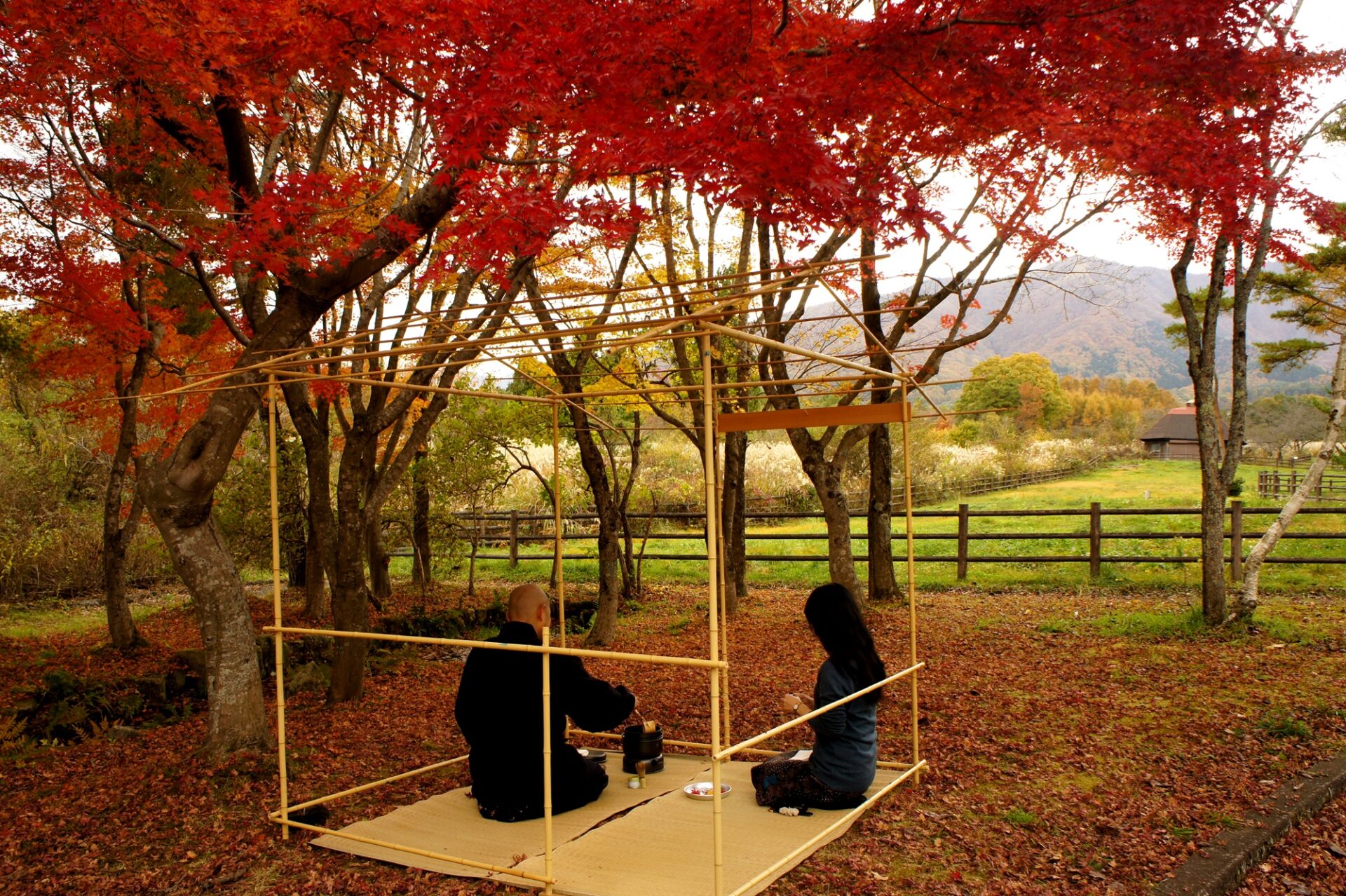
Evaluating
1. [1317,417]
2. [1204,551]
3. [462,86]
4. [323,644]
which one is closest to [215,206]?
[462,86]

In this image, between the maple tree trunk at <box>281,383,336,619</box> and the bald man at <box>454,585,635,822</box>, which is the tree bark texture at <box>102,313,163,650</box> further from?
the bald man at <box>454,585,635,822</box>

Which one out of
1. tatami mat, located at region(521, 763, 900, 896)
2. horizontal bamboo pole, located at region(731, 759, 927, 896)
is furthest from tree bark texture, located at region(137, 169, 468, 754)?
horizontal bamboo pole, located at region(731, 759, 927, 896)

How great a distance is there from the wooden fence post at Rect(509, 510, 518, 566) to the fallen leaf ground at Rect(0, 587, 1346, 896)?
6.52 m

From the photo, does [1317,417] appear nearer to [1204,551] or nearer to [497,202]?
[1204,551]

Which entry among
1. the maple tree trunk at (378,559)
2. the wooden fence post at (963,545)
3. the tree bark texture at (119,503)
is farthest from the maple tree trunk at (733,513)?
the tree bark texture at (119,503)

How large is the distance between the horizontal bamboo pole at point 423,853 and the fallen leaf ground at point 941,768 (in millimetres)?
79

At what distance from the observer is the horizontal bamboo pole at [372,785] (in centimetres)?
411

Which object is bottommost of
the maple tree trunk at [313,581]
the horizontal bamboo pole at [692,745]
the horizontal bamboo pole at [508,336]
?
the horizontal bamboo pole at [692,745]

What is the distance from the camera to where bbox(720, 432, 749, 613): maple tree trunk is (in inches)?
379

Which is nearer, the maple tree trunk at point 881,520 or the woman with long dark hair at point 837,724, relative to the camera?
the woman with long dark hair at point 837,724

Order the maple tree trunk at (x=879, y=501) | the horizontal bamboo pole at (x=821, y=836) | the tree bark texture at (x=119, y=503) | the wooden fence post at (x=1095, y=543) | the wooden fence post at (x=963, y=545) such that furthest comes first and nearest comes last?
1. the wooden fence post at (x=963, y=545)
2. the wooden fence post at (x=1095, y=543)
3. the maple tree trunk at (x=879, y=501)
4. the tree bark texture at (x=119, y=503)
5. the horizontal bamboo pole at (x=821, y=836)

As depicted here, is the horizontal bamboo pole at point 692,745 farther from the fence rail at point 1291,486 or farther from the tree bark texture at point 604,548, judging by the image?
the fence rail at point 1291,486

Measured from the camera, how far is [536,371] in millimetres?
10438

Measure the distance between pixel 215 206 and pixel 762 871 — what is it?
4984 millimetres
